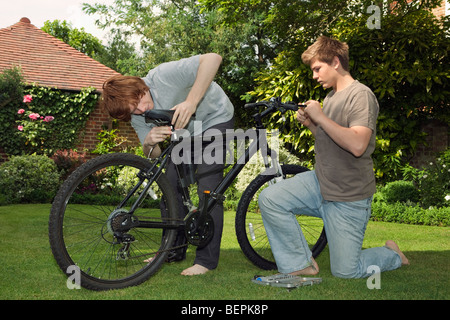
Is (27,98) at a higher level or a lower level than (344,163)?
higher

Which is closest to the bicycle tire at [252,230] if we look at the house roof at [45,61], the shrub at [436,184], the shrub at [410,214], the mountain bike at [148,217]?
the mountain bike at [148,217]

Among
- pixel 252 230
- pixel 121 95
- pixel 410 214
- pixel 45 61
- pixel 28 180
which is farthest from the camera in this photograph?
pixel 45 61

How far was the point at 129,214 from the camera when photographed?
9.43 feet

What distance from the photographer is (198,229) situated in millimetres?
3205

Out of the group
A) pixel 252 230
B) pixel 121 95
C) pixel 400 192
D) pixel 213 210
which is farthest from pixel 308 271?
pixel 400 192

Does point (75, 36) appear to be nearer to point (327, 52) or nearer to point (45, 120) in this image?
point (45, 120)

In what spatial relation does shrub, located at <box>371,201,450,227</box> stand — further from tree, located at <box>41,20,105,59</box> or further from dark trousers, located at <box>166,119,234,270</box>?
tree, located at <box>41,20,105,59</box>

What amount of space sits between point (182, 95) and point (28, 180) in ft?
24.2

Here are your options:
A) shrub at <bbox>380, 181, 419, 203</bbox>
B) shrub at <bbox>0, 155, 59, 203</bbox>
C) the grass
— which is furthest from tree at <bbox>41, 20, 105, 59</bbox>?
the grass

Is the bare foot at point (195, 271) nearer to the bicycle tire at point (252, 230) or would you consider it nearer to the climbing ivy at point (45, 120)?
the bicycle tire at point (252, 230)

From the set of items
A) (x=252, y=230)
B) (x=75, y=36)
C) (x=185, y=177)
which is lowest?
(x=252, y=230)

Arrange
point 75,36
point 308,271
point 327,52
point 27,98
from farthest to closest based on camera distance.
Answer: point 75,36 → point 27,98 → point 308,271 → point 327,52

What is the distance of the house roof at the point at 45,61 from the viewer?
526 inches
